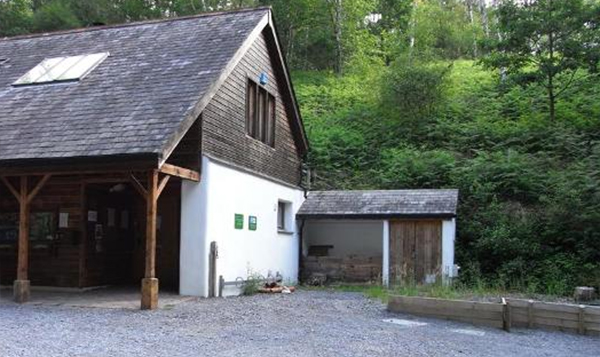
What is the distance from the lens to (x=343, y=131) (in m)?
24.7

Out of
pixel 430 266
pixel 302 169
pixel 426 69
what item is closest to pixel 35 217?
pixel 302 169

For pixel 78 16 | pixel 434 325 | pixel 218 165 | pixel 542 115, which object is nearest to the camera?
pixel 434 325

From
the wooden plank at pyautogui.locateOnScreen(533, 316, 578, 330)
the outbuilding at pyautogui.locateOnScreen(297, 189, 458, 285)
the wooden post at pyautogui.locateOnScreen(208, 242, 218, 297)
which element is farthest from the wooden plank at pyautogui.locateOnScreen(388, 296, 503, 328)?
the outbuilding at pyautogui.locateOnScreen(297, 189, 458, 285)

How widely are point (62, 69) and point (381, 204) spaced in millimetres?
8535

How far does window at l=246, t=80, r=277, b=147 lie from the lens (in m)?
15.0

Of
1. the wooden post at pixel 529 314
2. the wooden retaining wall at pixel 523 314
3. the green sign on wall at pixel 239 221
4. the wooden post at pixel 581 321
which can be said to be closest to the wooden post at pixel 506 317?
the wooden retaining wall at pixel 523 314

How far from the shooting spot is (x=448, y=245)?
15.8m

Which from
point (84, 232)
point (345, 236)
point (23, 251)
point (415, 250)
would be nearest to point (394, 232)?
point (415, 250)

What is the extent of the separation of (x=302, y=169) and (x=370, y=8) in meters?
21.9

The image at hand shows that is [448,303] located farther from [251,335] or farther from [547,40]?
[547,40]

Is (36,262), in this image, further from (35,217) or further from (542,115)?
(542,115)

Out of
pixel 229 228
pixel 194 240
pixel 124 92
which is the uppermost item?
pixel 124 92

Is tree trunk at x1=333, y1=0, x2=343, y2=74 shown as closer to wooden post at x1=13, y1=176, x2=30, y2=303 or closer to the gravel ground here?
wooden post at x1=13, y1=176, x2=30, y2=303

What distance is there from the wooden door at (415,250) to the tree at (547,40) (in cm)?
903
